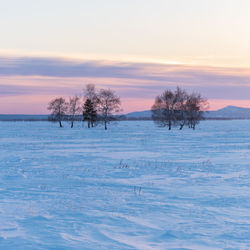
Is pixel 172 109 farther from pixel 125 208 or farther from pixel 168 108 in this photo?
pixel 125 208

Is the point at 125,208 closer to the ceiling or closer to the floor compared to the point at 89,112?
closer to the floor

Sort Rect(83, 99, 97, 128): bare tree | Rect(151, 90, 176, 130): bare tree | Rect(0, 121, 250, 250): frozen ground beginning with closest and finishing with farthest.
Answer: Rect(0, 121, 250, 250): frozen ground → Rect(151, 90, 176, 130): bare tree → Rect(83, 99, 97, 128): bare tree

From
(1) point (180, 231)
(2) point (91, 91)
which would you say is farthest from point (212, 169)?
(2) point (91, 91)

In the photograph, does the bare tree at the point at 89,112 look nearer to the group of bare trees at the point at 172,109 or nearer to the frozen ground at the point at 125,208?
the group of bare trees at the point at 172,109

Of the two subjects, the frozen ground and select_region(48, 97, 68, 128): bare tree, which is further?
select_region(48, 97, 68, 128): bare tree

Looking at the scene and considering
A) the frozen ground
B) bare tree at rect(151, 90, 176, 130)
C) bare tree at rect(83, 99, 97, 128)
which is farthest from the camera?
bare tree at rect(83, 99, 97, 128)

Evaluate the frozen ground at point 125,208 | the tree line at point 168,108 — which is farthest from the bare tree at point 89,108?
the frozen ground at point 125,208

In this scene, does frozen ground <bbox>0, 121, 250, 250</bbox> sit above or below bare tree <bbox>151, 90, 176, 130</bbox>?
below

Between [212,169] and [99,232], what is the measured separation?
10.3 metres

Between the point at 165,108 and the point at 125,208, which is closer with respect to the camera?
the point at 125,208

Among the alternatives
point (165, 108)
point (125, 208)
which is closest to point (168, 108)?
point (165, 108)

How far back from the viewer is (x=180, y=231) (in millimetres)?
6973

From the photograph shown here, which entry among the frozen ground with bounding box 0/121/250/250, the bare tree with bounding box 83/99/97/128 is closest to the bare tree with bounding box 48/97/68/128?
the bare tree with bounding box 83/99/97/128

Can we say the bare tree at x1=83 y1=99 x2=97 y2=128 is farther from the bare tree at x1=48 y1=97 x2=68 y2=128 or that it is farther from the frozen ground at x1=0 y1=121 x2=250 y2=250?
the frozen ground at x1=0 y1=121 x2=250 y2=250
